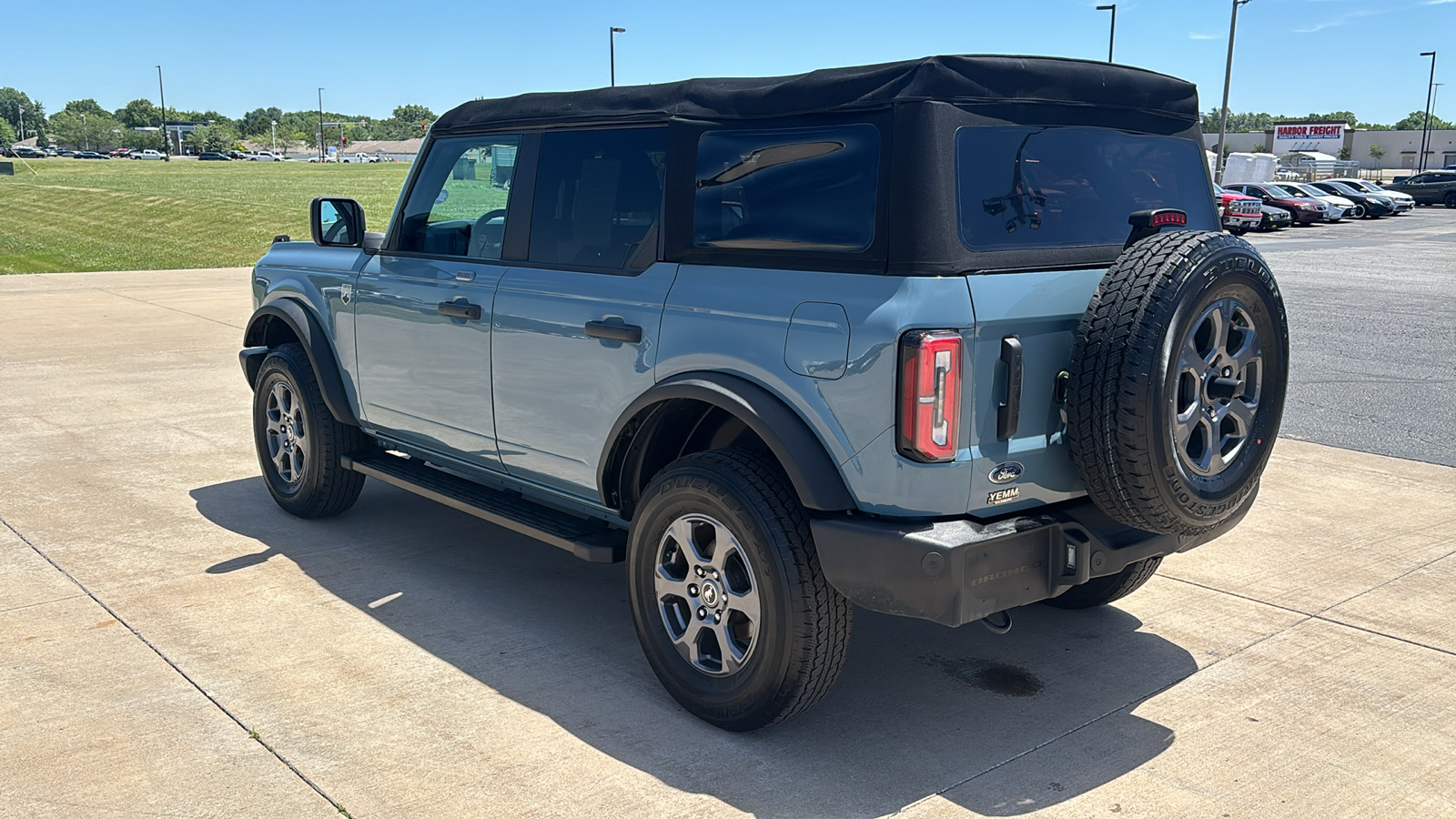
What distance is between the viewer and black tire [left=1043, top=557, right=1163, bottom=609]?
4.81m

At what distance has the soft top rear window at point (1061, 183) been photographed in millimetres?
3598

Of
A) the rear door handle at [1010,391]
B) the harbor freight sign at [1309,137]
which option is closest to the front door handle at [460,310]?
the rear door handle at [1010,391]

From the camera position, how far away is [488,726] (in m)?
3.88

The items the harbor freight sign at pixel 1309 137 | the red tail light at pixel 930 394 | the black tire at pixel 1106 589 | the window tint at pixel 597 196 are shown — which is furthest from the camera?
the harbor freight sign at pixel 1309 137

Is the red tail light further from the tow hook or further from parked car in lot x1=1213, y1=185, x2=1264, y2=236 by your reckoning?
parked car in lot x1=1213, y1=185, x2=1264, y2=236

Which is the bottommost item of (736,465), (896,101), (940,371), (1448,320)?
(1448,320)

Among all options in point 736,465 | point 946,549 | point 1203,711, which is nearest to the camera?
point 946,549

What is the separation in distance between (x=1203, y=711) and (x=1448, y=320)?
41.9 ft

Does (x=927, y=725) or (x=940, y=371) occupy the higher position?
(x=940, y=371)

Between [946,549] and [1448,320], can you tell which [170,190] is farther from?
[946,549]

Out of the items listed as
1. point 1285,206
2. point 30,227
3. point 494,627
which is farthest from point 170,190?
point 494,627

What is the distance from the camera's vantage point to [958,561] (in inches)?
132

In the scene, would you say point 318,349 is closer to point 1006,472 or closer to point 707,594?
point 707,594

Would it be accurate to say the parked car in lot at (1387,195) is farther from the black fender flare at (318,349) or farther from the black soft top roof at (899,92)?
the black fender flare at (318,349)
